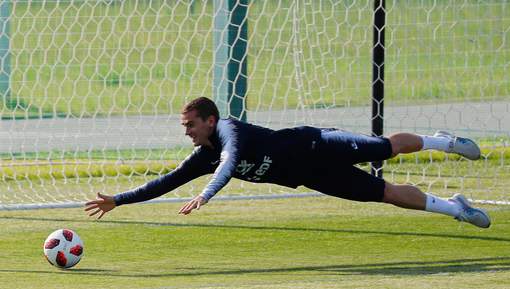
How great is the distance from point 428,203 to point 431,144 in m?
0.52

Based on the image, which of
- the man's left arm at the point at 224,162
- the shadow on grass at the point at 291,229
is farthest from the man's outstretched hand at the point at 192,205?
the shadow on grass at the point at 291,229

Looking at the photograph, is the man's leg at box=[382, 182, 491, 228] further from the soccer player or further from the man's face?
the man's face

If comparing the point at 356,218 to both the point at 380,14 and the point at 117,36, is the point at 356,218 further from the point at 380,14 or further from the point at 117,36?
the point at 117,36

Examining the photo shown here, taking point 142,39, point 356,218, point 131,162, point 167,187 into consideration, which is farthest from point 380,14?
point 142,39

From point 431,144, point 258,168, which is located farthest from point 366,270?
point 431,144

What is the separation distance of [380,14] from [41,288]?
5.93 meters

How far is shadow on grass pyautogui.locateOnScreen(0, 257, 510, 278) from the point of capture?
9.05 metres

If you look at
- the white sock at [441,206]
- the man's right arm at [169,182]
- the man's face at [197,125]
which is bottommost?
the white sock at [441,206]

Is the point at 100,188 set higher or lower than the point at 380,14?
lower

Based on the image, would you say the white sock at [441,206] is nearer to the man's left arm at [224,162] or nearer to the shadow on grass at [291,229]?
the shadow on grass at [291,229]

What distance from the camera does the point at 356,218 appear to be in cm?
1187

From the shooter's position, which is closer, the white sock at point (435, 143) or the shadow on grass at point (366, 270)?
the shadow on grass at point (366, 270)

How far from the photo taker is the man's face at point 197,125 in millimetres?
9273

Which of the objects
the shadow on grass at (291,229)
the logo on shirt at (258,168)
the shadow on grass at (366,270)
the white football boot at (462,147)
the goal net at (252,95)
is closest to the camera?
the shadow on grass at (366,270)
